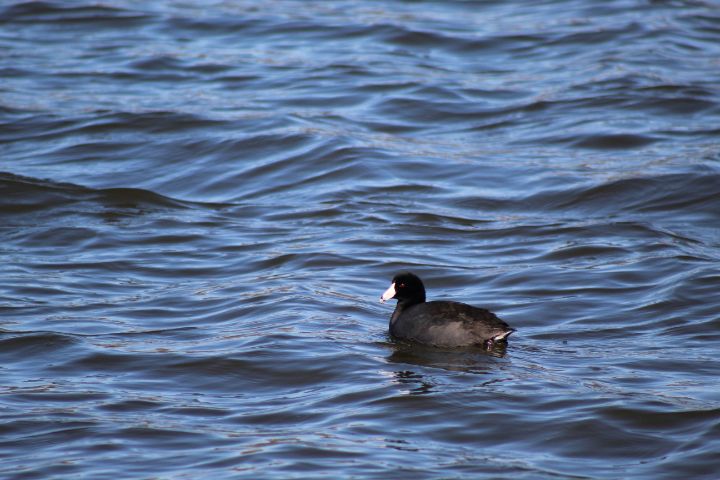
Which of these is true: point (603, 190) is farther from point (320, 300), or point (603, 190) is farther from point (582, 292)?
point (320, 300)

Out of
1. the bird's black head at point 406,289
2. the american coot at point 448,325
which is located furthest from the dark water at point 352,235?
the bird's black head at point 406,289

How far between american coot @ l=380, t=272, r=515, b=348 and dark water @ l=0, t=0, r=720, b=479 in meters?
0.14

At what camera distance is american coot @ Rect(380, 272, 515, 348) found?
28.5 ft

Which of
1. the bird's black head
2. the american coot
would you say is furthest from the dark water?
the bird's black head

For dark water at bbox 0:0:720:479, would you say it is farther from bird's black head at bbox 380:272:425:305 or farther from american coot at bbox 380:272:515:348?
bird's black head at bbox 380:272:425:305

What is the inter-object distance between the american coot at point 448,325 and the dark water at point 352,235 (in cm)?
14

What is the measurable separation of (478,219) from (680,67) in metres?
7.58

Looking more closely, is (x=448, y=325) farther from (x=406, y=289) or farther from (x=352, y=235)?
(x=352, y=235)

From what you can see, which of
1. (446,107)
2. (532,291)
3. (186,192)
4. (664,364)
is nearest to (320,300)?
(532,291)

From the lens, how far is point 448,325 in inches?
349

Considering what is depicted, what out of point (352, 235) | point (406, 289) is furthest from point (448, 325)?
point (352, 235)

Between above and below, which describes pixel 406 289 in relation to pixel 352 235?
above

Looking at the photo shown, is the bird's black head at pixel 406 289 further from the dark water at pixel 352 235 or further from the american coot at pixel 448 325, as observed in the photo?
the dark water at pixel 352 235

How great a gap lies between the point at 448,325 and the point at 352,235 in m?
3.41
